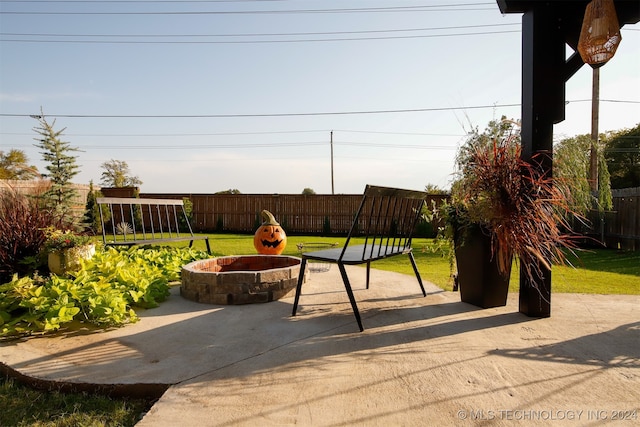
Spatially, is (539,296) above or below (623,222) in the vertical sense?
below

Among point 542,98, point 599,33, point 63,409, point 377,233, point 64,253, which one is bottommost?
point 63,409

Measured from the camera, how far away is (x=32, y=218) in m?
3.91

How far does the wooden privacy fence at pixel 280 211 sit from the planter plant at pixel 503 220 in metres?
11.1

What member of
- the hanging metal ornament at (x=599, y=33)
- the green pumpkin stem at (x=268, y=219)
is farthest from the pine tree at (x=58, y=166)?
the hanging metal ornament at (x=599, y=33)

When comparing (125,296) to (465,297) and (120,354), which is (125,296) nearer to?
(120,354)

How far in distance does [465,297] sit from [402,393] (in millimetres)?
1915

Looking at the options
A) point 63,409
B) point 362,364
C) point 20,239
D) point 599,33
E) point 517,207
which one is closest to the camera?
point 63,409

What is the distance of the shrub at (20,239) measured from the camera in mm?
3606

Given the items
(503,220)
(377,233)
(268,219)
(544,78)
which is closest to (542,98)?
(544,78)

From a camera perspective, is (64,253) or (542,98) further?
(64,253)

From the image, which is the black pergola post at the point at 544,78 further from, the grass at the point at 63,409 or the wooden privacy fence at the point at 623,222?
the wooden privacy fence at the point at 623,222

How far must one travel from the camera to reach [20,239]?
373cm

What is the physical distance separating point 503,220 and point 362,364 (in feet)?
5.33

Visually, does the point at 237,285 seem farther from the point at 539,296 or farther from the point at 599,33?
the point at 599,33
